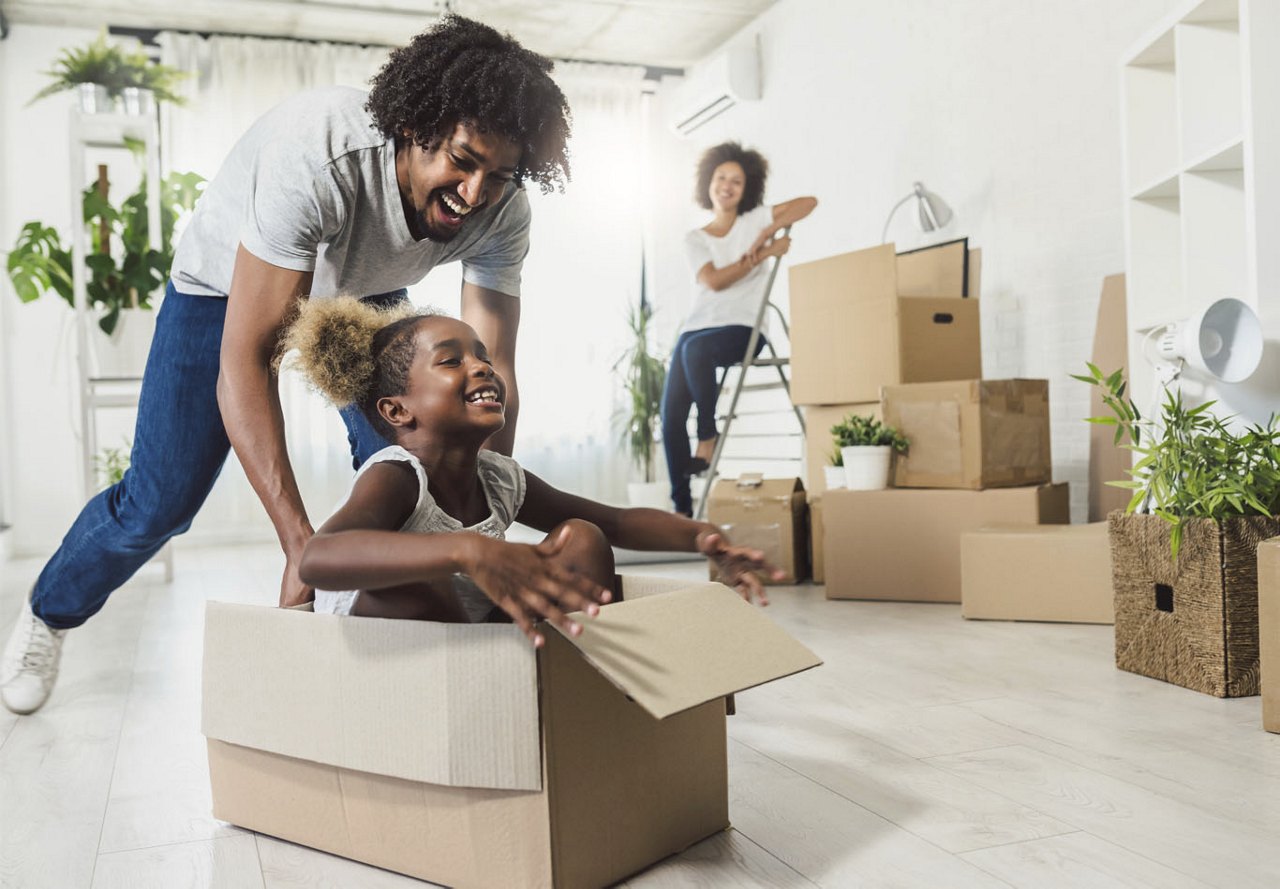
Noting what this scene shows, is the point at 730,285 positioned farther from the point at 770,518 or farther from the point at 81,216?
the point at 81,216

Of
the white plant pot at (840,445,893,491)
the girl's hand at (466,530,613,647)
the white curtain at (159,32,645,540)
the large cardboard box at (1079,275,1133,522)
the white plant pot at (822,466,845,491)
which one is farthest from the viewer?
the white curtain at (159,32,645,540)

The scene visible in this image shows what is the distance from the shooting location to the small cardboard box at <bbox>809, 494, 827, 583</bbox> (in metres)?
3.01

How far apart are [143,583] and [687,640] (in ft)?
10.4

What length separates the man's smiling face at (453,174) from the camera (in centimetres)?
128

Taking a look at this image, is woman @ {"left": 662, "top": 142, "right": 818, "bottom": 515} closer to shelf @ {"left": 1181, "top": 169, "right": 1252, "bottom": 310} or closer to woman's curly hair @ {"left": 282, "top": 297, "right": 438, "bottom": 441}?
shelf @ {"left": 1181, "top": 169, "right": 1252, "bottom": 310}

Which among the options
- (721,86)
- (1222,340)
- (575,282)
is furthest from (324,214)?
(575,282)

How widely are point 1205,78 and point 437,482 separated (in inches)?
68.7

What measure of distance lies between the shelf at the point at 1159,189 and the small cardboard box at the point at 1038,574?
0.71 metres

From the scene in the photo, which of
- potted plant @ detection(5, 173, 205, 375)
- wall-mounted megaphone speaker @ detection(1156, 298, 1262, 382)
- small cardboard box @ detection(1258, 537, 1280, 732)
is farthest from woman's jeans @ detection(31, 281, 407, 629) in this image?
potted plant @ detection(5, 173, 205, 375)

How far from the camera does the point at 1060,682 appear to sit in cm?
180

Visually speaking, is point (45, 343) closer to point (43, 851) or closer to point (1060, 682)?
point (43, 851)

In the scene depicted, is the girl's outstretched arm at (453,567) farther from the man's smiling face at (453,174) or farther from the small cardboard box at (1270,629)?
the small cardboard box at (1270,629)

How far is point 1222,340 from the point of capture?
73.2 inches

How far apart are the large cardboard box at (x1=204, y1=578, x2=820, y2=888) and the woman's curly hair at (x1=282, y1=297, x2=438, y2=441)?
0.25 meters
